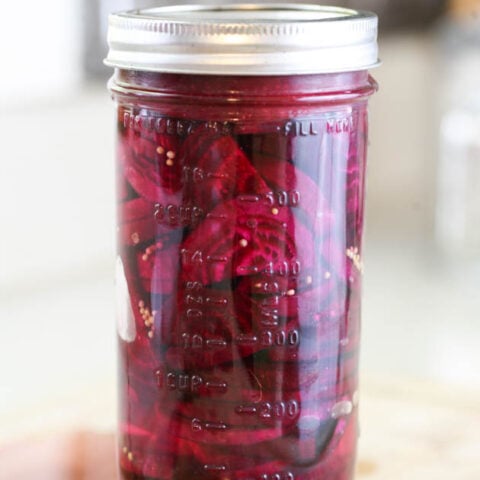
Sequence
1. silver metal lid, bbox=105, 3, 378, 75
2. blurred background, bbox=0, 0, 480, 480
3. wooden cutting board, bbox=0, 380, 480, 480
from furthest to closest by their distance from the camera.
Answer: blurred background, bbox=0, 0, 480, 480, wooden cutting board, bbox=0, 380, 480, 480, silver metal lid, bbox=105, 3, 378, 75

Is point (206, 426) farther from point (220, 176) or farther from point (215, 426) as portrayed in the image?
point (220, 176)

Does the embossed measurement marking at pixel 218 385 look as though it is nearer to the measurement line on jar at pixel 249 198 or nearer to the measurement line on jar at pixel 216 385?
the measurement line on jar at pixel 216 385

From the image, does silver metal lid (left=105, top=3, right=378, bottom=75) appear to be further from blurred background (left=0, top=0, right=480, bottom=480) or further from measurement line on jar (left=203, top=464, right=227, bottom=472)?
blurred background (left=0, top=0, right=480, bottom=480)

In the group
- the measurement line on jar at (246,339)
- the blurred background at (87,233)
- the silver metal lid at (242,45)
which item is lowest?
the blurred background at (87,233)

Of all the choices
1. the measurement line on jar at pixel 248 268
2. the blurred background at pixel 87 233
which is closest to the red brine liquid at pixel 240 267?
the measurement line on jar at pixel 248 268

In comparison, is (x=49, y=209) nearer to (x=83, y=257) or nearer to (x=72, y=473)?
(x=83, y=257)

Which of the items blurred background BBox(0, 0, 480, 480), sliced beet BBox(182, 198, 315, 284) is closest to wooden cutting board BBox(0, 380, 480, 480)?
sliced beet BBox(182, 198, 315, 284)
